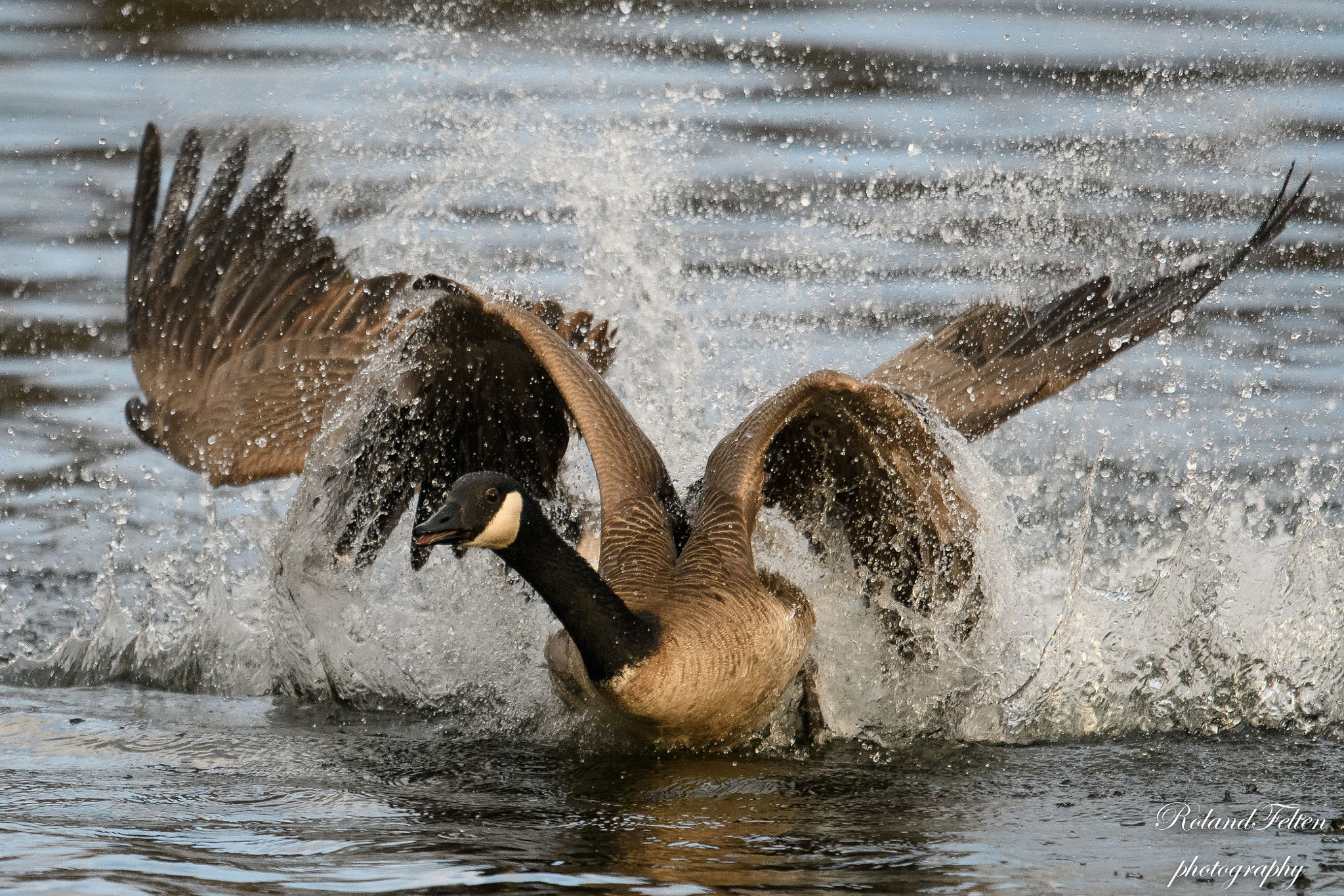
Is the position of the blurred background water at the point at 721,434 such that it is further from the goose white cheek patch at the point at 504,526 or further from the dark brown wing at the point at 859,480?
the goose white cheek patch at the point at 504,526

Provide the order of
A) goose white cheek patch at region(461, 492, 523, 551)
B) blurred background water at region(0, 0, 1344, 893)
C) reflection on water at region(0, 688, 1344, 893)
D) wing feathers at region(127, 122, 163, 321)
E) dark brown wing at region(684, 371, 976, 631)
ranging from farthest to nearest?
wing feathers at region(127, 122, 163, 321), dark brown wing at region(684, 371, 976, 631), goose white cheek patch at region(461, 492, 523, 551), blurred background water at region(0, 0, 1344, 893), reflection on water at region(0, 688, 1344, 893)

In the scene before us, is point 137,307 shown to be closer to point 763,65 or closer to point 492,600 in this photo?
point 492,600

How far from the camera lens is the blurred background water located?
5000 millimetres

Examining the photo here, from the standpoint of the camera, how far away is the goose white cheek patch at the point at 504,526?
203 inches

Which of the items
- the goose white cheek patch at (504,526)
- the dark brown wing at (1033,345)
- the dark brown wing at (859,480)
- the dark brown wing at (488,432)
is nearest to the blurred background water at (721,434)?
the dark brown wing at (859,480)

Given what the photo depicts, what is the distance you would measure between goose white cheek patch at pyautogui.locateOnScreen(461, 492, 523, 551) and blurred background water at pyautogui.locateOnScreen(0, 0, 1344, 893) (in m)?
0.87

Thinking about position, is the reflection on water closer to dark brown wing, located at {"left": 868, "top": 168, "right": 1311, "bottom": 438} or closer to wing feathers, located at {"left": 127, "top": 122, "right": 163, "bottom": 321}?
dark brown wing, located at {"left": 868, "top": 168, "right": 1311, "bottom": 438}

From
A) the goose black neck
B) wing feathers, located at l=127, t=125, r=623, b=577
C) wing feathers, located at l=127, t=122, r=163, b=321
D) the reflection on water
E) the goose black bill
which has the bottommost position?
the reflection on water

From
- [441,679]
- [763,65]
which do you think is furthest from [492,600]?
[763,65]

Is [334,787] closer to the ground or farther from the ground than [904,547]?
closer to the ground

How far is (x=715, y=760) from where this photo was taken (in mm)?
5832

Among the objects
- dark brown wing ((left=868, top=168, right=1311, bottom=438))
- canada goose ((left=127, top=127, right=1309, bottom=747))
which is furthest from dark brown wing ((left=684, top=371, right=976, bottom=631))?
dark brown wing ((left=868, top=168, right=1311, bottom=438))

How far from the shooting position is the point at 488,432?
23.3 ft

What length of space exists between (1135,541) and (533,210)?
6962mm
